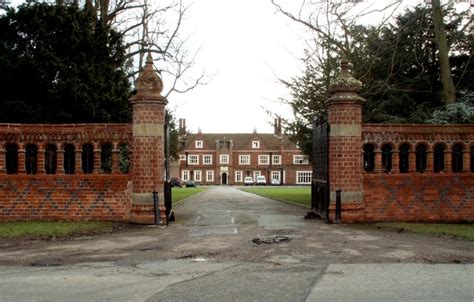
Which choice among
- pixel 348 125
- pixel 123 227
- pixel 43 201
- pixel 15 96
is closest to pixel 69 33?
pixel 15 96

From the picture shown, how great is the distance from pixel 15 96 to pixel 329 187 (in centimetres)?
1036

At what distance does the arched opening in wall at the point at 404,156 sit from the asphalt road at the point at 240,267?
282cm

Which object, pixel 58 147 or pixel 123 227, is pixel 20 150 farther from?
pixel 123 227

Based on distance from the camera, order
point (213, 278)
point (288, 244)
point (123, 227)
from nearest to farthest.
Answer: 1. point (213, 278)
2. point (288, 244)
3. point (123, 227)

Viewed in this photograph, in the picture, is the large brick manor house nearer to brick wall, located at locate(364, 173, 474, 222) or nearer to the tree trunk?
the tree trunk

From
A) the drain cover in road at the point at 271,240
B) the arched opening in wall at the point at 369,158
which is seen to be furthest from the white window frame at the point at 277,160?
the drain cover in road at the point at 271,240

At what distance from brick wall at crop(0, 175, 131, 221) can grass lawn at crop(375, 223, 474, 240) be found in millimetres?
6689

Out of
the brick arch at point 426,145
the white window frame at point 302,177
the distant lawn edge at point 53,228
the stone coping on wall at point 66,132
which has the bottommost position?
the white window frame at point 302,177

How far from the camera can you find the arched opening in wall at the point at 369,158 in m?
14.0

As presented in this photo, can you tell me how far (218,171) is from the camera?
10156cm

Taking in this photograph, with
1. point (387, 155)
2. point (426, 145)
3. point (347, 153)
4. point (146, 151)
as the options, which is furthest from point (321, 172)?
point (146, 151)

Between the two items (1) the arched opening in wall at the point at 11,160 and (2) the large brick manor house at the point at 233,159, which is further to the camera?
(2) the large brick manor house at the point at 233,159

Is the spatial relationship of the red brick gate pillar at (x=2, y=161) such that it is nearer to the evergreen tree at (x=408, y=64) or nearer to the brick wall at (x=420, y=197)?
the brick wall at (x=420, y=197)

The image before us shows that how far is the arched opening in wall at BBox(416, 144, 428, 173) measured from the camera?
45.4 ft
